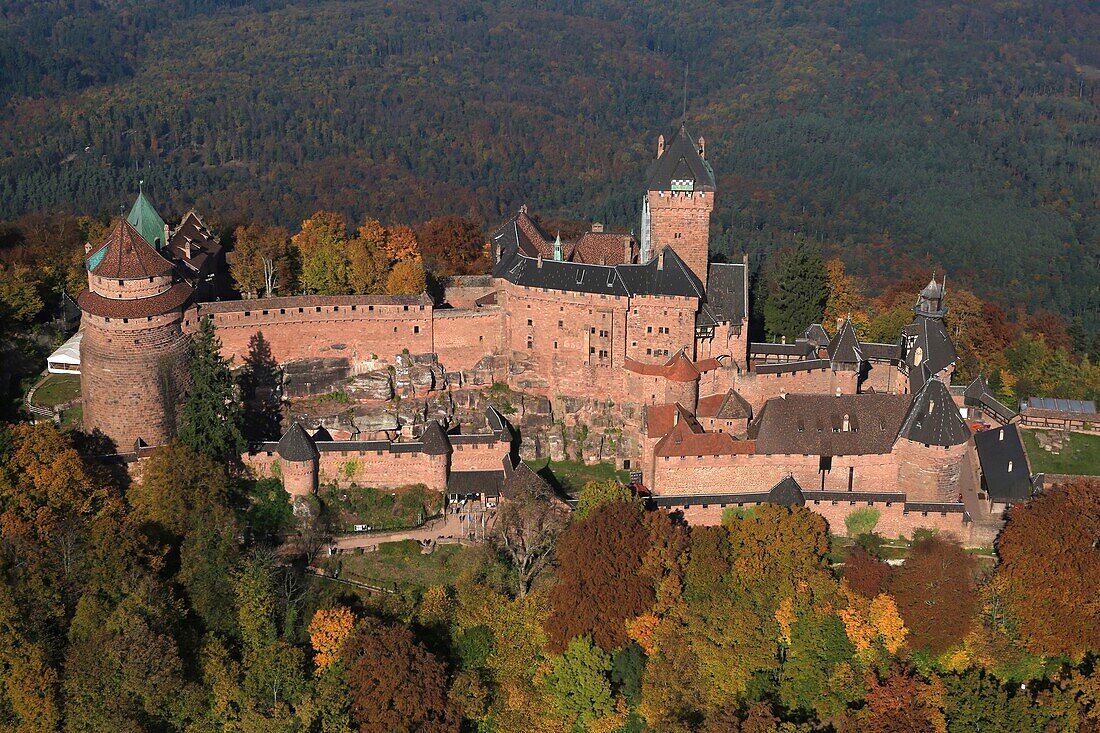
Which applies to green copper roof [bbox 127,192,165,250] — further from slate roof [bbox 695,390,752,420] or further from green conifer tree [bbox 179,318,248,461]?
slate roof [bbox 695,390,752,420]

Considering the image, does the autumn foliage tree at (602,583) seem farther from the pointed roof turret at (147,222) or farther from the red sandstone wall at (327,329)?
the pointed roof turret at (147,222)

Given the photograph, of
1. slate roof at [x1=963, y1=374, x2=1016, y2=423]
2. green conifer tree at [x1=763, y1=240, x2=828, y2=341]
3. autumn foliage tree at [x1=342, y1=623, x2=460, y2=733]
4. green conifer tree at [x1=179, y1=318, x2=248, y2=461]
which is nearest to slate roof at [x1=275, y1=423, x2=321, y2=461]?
green conifer tree at [x1=179, y1=318, x2=248, y2=461]

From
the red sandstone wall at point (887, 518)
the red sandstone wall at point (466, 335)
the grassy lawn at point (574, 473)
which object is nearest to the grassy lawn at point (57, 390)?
the red sandstone wall at point (466, 335)

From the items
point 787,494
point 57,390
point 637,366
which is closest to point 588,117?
point 637,366

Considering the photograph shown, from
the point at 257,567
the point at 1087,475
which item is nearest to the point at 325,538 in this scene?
the point at 257,567

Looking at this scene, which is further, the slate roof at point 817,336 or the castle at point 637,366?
the slate roof at point 817,336

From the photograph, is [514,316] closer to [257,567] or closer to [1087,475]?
[257,567]
